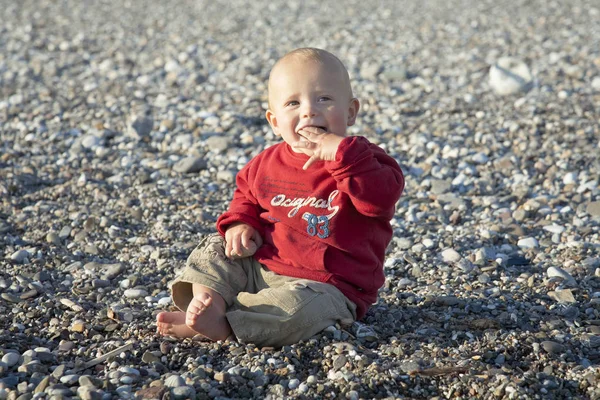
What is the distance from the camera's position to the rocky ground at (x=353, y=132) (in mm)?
3512

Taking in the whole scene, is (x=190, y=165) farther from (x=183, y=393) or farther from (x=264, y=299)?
(x=183, y=393)

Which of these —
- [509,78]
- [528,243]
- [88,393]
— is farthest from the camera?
[509,78]

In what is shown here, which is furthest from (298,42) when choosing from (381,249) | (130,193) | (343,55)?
(381,249)

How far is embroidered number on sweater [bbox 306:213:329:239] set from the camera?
3.79 m

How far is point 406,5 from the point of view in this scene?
12258 mm

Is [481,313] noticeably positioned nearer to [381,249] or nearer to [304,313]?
[381,249]

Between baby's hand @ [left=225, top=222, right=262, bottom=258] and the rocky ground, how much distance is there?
48cm

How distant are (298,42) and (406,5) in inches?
106

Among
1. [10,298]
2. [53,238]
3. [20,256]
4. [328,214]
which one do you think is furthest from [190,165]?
[328,214]

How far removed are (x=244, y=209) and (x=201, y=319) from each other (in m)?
0.62

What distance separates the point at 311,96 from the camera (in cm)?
379

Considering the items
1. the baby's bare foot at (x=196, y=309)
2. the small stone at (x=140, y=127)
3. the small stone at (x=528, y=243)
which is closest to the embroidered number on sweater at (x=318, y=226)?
the baby's bare foot at (x=196, y=309)

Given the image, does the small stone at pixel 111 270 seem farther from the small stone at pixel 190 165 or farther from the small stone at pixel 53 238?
the small stone at pixel 190 165

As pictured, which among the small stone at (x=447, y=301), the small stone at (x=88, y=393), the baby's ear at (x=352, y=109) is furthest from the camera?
the small stone at (x=447, y=301)
